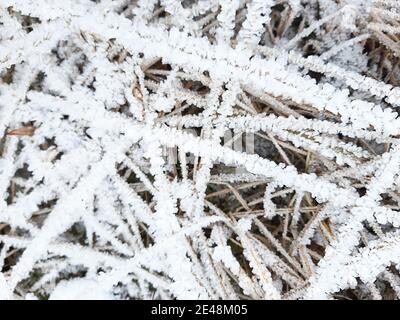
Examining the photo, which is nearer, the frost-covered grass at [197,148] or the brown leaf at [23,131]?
the frost-covered grass at [197,148]

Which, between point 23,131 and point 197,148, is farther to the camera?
point 23,131

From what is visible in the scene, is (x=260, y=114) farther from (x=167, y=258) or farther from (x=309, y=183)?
(x=167, y=258)

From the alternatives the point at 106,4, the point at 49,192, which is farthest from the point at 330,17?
the point at 49,192

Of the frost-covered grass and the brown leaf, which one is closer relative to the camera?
the frost-covered grass
